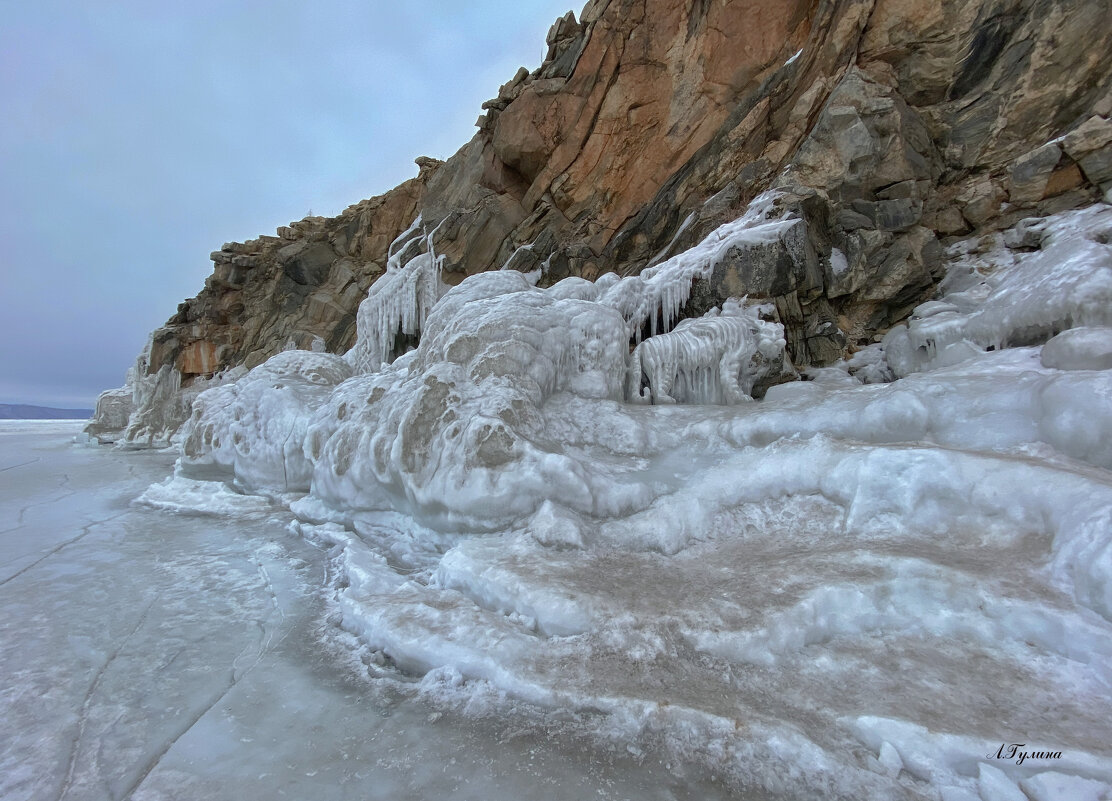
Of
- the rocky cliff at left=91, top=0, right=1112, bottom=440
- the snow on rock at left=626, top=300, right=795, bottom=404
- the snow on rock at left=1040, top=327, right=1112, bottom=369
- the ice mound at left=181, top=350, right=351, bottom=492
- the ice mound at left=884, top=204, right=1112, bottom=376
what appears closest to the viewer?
the snow on rock at left=1040, top=327, right=1112, bottom=369

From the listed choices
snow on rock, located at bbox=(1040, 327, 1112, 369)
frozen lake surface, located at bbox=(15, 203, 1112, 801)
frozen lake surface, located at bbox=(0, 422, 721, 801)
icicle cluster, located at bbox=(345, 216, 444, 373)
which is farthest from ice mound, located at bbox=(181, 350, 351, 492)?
snow on rock, located at bbox=(1040, 327, 1112, 369)

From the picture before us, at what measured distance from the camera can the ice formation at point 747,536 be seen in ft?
6.63

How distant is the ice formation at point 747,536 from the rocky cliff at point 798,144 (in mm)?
Answer: 2276

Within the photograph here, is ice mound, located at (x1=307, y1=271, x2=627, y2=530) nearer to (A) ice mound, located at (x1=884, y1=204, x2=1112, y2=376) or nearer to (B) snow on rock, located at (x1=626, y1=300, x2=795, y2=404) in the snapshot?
(B) snow on rock, located at (x1=626, y1=300, x2=795, y2=404)

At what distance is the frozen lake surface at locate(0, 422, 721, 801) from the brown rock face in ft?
25.0

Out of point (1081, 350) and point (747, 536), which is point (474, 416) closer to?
point (747, 536)

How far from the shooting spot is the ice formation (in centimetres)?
202

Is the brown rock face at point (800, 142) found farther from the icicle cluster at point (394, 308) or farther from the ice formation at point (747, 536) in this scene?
the ice formation at point (747, 536)

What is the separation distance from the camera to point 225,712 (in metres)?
2.34

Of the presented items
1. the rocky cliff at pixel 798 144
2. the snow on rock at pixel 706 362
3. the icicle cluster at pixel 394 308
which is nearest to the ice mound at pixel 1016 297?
the rocky cliff at pixel 798 144

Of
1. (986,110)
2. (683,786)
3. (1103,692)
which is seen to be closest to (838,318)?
(986,110)

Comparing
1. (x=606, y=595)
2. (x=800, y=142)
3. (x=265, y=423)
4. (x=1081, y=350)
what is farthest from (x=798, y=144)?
(x=265, y=423)

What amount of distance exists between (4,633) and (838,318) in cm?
1164

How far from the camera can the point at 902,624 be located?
261 centimetres
